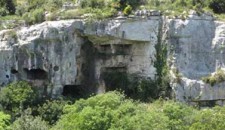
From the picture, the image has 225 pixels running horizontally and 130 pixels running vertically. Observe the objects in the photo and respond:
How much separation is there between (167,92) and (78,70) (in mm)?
6248

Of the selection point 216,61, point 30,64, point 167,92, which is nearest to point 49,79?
point 30,64

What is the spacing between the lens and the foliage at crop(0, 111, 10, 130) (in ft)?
131

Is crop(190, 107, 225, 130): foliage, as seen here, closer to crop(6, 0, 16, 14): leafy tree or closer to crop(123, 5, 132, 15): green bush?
crop(123, 5, 132, 15): green bush

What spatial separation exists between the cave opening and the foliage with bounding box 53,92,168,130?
23.6ft

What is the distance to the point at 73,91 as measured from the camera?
160 ft

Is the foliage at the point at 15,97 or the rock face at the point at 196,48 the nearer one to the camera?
the foliage at the point at 15,97

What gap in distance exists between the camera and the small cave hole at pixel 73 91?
47.9 m

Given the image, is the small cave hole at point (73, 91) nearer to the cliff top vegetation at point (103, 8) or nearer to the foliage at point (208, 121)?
the cliff top vegetation at point (103, 8)

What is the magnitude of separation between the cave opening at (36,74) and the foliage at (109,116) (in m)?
7.18

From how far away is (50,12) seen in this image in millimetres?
47438

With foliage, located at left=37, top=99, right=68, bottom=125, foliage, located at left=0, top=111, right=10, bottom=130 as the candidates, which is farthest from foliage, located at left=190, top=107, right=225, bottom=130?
foliage, located at left=0, top=111, right=10, bottom=130

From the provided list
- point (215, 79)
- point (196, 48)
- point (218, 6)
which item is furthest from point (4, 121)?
point (218, 6)

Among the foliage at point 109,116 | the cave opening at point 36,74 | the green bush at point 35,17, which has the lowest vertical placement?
the foliage at point 109,116

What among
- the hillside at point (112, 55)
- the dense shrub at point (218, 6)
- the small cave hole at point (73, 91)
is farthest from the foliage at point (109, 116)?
the dense shrub at point (218, 6)
